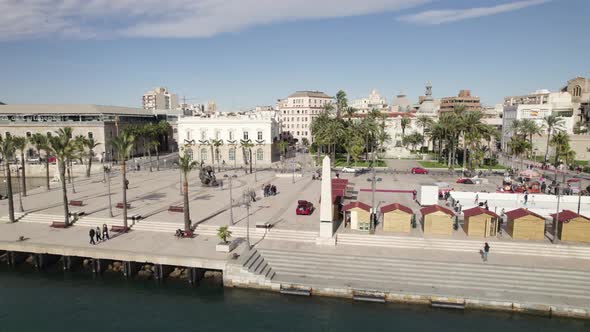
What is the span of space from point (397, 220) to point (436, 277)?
7327 mm

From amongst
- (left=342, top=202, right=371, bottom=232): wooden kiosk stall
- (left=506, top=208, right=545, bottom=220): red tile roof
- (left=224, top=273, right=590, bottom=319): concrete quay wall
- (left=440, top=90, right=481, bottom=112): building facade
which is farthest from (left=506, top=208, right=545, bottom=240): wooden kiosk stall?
(left=440, top=90, right=481, bottom=112): building facade

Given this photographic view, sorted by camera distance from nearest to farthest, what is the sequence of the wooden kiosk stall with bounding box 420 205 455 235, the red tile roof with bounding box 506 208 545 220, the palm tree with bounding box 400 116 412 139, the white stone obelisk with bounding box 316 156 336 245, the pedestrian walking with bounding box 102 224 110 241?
the white stone obelisk with bounding box 316 156 336 245
the red tile roof with bounding box 506 208 545 220
the wooden kiosk stall with bounding box 420 205 455 235
the pedestrian walking with bounding box 102 224 110 241
the palm tree with bounding box 400 116 412 139

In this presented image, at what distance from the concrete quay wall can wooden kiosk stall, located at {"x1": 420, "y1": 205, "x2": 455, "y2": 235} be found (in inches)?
325

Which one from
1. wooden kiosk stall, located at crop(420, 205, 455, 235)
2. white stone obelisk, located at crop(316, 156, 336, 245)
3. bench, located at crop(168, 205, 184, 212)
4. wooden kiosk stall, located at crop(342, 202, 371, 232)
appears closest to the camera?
white stone obelisk, located at crop(316, 156, 336, 245)

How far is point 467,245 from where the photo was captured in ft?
97.2

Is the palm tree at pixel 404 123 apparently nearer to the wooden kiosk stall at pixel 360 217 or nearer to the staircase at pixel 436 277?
the wooden kiosk stall at pixel 360 217

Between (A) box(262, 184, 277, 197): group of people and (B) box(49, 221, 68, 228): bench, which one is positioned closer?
(B) box(49, 221, 68, 228): bench

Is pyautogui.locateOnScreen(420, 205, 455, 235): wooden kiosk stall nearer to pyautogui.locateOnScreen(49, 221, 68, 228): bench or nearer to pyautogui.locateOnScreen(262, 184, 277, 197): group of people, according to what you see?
pyautogui.locateOnScreen(262, 184, 277, 197): group of people

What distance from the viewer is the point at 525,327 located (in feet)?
73.1

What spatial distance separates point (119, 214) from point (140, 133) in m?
56.8

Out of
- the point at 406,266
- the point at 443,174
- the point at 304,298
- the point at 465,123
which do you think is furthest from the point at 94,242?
the point at 465,123

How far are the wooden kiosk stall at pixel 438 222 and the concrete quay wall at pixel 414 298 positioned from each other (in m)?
8.25

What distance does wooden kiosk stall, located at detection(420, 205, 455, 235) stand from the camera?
31469 millimetres

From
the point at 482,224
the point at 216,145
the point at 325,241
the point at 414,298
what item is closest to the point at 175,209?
the point at 325,241
